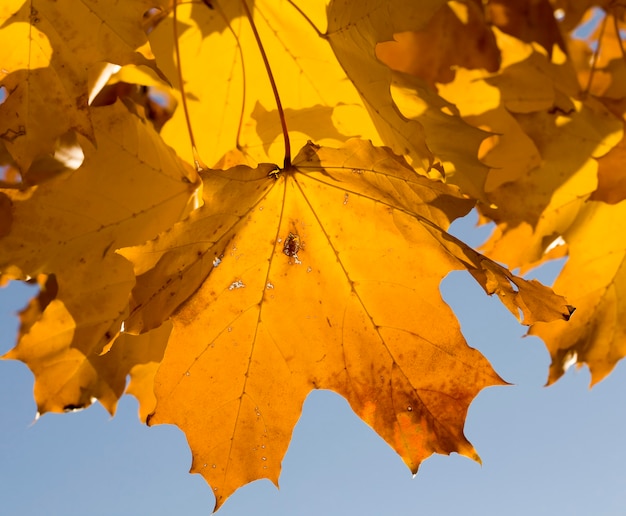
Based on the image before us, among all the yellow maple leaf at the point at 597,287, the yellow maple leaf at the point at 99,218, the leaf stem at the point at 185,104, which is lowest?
the yellow maple leaf at the point at 597,287

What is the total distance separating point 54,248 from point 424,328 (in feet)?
1.99

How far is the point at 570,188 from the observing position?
136cm

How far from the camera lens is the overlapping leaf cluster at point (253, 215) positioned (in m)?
0.96

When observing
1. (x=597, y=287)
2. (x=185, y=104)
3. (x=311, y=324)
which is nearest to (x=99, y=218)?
(x=185, y=104)

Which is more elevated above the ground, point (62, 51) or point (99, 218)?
point (62, 51)

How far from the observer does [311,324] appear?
43.8 inches

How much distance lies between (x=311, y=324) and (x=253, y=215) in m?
0.20

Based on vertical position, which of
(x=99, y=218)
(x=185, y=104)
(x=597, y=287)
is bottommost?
(x=597, y=287)

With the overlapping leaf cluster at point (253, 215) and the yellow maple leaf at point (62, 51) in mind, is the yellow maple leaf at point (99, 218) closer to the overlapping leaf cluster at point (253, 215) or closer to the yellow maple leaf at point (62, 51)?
the overlapping leaf cluster at point (253, 215)

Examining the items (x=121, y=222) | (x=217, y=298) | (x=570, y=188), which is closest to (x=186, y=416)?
(x=217, y=298)

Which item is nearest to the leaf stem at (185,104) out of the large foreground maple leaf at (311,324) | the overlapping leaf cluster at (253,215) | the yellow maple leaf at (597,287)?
the overlapping leaf cluster at (253,215)

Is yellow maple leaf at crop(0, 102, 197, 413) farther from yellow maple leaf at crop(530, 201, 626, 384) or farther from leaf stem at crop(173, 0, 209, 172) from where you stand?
yellow maple leaf at crop(530, 201, 626, 384)

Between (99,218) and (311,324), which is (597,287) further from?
(99,218)

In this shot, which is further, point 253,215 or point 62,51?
point 253,215
